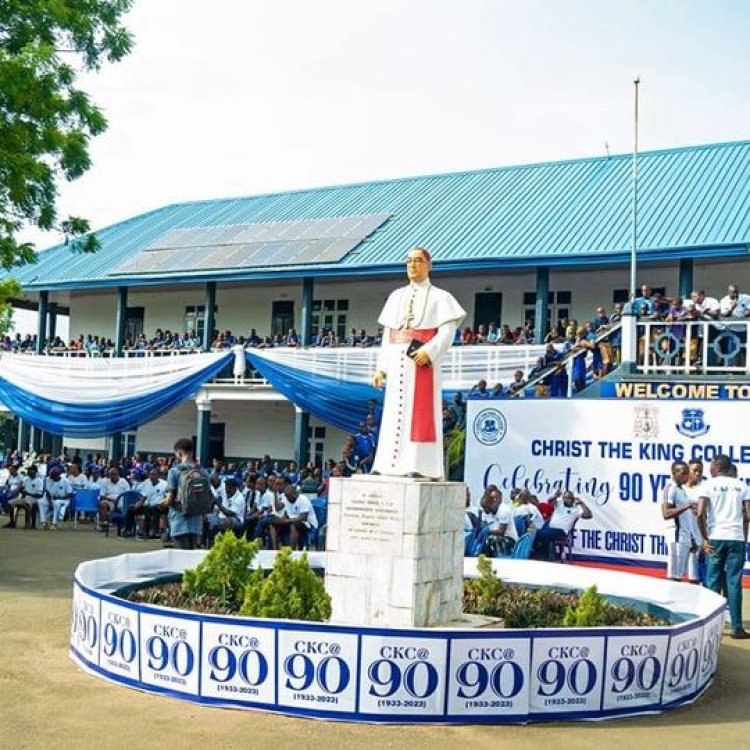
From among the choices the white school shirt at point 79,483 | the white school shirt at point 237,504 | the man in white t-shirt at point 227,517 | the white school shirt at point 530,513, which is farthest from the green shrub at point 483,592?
the white school shirt at point 79,483

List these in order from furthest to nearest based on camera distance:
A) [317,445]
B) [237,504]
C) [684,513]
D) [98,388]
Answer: [317,445], [98,388], [237,504], [684,513]

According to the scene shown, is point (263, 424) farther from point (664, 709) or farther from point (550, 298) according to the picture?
point (664, 709)

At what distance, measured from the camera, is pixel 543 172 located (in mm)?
26312

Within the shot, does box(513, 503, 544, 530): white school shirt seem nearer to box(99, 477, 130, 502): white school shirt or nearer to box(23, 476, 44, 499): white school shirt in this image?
box(99, 477, 130, 502): white school shirt

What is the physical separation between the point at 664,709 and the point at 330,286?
2097 centimetres

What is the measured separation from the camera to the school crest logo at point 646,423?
14555 mm

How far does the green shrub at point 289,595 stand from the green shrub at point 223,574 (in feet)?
2.87

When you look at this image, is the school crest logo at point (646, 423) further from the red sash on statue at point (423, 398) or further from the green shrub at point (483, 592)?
the red sash on statue at point (423, 398)

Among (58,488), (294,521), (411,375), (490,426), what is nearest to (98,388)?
(58,488)

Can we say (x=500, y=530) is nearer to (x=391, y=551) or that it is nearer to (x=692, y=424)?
(x=692, y=424)

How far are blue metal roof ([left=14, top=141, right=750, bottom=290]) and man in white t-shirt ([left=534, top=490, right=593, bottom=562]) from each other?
7234 mm

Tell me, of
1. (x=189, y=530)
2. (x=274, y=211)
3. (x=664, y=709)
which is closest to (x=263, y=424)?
(x=274, y=211)

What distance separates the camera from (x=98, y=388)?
79.3 feet

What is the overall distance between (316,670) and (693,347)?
9959 millimetres
